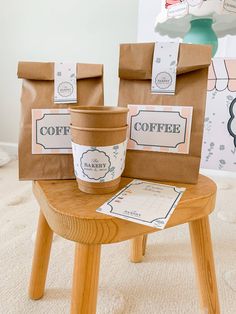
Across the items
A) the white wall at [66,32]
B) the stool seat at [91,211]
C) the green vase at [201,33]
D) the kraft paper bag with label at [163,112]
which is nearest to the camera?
the stool seat at [91,211]

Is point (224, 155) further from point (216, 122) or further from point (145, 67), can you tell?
point (145, 67)

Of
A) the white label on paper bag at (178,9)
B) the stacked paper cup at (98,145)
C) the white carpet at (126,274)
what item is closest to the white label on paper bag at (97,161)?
the stacked paper cup at (98,145)

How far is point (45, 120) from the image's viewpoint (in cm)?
56

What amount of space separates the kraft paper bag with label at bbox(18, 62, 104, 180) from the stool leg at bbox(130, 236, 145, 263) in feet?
1.17

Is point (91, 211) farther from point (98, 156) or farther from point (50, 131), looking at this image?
point (50, 131)

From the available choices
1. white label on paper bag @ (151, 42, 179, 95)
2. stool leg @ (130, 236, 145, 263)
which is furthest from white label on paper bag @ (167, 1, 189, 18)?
stool leg @ (130, 236, 145, 263)

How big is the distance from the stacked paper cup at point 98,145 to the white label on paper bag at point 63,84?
0.11 m

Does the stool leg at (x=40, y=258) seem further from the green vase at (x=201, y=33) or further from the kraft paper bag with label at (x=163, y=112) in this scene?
the green vase at (x=201, y=33)

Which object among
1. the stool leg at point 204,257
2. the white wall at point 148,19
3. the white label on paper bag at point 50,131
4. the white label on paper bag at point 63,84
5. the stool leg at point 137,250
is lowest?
the stool leg at point 137,250

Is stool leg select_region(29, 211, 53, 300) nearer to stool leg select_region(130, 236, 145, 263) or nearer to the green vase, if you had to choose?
stool leg select_region(130, 236, 145, 263)

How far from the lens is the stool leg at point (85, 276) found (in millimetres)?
427

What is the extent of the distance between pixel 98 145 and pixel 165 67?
21cm

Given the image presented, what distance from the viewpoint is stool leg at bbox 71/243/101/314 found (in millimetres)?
427

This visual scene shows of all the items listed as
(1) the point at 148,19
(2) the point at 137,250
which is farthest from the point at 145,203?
(1) the point at 148,19
